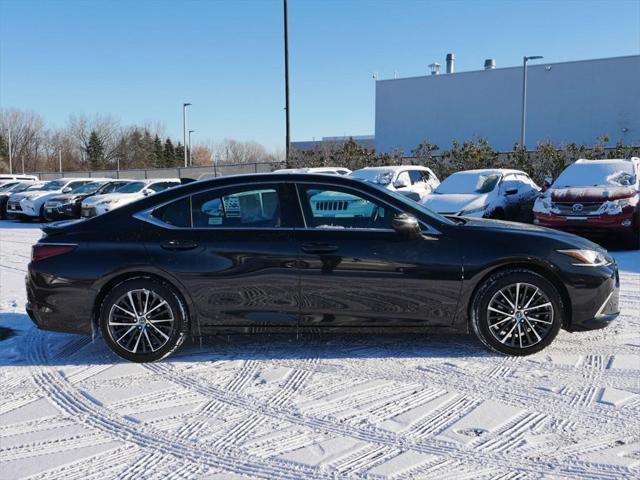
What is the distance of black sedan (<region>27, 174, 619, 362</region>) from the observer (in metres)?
4.74

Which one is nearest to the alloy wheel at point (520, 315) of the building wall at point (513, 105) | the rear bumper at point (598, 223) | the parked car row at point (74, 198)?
the rear bumper at point (598, 223)

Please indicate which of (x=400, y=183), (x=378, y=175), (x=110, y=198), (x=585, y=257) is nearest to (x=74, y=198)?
(x=110, y=198)

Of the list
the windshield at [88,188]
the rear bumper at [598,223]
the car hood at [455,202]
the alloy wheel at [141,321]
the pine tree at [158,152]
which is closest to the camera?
the alloy wheel at [141,321]

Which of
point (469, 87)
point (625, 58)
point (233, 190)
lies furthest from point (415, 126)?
point (233, 190)

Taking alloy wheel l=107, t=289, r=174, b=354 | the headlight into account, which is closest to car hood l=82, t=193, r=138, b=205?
alloy wheel l=107, t=289, r=174, b=354

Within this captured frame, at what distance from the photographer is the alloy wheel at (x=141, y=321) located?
4820 millimetres

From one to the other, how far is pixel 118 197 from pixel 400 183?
328 inches

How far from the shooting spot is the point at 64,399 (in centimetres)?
417

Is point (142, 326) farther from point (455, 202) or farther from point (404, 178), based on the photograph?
point (404, 178)

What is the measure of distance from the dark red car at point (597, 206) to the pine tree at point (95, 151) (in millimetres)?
71687

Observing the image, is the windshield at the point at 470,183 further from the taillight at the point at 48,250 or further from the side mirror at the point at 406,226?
the taillight at the point at 48,250

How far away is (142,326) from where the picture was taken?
484 centimetres

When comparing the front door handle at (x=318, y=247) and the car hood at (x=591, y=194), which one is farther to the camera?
the car hood at (x=591, y=194)

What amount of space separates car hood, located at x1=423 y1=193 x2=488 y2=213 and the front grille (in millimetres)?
1817
